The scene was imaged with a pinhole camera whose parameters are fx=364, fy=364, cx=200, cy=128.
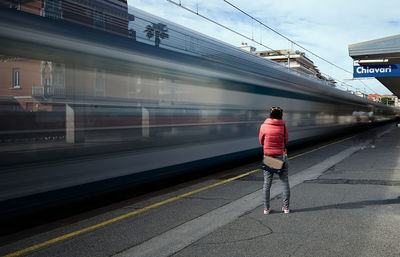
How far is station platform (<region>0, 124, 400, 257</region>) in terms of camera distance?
145 inches

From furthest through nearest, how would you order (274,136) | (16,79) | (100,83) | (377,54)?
(377,54) < (274,136) < (100,83) < (16,79)

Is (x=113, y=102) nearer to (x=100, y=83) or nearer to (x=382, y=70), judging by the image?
(x=100, y=83)

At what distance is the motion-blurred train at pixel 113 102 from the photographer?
156 inches

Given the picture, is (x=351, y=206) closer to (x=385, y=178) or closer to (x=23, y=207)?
(x=385, y=178)

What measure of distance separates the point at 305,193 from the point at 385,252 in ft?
8.78

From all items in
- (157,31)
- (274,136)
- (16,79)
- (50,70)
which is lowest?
(274,136)

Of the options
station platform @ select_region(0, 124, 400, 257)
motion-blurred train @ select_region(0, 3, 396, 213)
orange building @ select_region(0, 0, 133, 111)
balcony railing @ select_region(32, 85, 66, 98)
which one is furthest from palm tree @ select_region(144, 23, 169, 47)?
station platform @ select_region(0, 124, 400, 257)

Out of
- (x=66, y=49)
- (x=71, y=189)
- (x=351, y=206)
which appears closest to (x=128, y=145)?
(x=71, y=189)

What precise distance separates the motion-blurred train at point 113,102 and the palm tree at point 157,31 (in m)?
0.02

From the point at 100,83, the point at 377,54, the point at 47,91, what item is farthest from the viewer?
the point at 377,54

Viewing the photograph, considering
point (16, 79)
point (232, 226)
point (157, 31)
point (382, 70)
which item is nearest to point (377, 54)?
point (382, 70)

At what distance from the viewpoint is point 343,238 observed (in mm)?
3910

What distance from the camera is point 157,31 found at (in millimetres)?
5855

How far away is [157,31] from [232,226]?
3.28m
